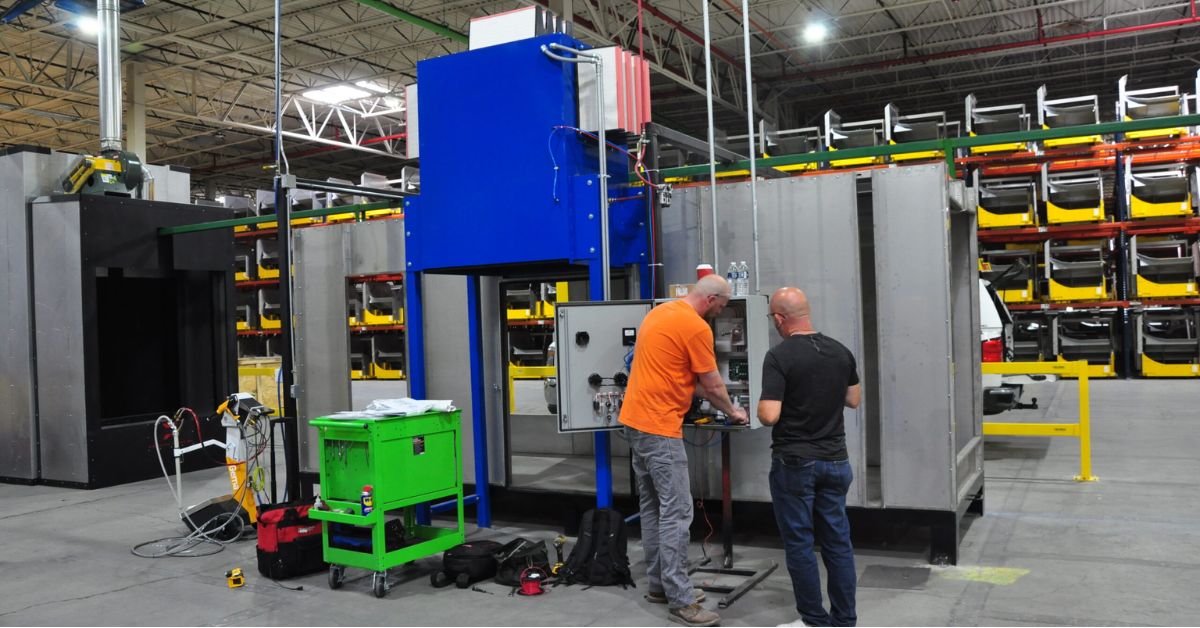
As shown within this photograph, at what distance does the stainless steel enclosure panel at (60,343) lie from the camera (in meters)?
8.64

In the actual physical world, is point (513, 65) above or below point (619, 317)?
above

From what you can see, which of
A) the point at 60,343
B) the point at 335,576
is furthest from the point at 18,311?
the point at 335,576

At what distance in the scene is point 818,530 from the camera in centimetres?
393

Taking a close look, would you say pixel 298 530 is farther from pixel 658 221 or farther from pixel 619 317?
pixel 658 221

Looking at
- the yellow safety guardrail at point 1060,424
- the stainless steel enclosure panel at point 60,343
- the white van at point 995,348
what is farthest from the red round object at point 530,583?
the stainless steel enclosure panel at point 60,343

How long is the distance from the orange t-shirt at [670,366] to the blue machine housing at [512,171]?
114cm

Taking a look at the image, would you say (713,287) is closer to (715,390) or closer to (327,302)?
(715,390)

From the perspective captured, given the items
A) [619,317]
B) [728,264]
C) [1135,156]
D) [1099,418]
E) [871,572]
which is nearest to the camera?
[871,572]

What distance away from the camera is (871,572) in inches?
197

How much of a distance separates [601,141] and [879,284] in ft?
6.14

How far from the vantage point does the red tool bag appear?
17.1 feet

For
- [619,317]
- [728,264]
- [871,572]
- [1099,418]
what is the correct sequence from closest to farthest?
1. [871,572]
2. [619,317]
3. [728,264]
4. [1099,418]

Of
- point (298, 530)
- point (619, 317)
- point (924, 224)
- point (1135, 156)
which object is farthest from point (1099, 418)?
point (298, 530)

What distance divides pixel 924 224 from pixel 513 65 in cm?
269
